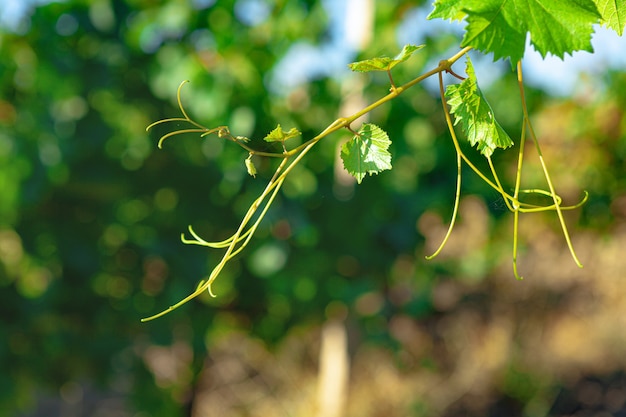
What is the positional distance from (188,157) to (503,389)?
2.27 meters

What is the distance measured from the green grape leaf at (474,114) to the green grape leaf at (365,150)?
40 millimetres

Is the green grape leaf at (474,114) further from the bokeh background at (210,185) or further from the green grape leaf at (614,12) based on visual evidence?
the bokeh background at (210,185)

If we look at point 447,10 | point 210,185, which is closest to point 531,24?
point 447,10

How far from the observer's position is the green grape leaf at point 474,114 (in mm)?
406

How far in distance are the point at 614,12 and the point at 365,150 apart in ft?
0.51

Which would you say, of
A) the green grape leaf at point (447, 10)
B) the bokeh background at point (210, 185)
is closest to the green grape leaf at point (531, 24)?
the green grape leaf at point (447, 10)

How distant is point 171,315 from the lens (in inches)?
86.0

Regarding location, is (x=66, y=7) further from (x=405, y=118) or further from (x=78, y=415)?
(x=78, y=415)

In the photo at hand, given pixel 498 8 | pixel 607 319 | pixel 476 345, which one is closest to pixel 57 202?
pixel 498 8

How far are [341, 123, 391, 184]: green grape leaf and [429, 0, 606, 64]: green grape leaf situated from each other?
0.24ft

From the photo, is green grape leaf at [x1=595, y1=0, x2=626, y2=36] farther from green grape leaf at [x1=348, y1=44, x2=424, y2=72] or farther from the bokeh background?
the bokeh background

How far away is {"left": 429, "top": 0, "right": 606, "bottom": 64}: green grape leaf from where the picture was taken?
0.36 meters

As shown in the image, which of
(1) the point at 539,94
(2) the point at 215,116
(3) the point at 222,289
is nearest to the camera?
(2) the point at 215,116

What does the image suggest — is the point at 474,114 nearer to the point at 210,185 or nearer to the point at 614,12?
the point at 614,12
